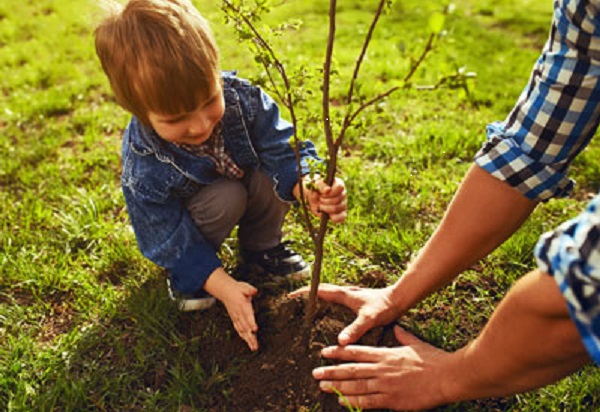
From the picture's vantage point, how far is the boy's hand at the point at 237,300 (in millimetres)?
2158

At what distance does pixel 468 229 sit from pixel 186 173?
117 centimetres

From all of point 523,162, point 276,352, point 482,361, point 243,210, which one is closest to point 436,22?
point 523,162

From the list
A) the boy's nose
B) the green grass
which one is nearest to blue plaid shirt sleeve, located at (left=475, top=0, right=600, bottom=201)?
the green grass

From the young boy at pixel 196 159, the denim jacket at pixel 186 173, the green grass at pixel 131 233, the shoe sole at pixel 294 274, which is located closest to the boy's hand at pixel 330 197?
the young boy at pixel 196 159

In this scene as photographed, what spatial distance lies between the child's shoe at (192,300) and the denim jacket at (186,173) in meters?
0.05

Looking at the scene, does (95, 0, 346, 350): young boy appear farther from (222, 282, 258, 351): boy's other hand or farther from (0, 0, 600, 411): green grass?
(0, 0, 600, 411): green grass

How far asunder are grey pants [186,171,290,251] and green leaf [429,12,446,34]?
1.43 metres

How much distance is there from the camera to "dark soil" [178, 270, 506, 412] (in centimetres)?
196

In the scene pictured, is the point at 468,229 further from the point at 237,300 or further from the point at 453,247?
the point at 237,300

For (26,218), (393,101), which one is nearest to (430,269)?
(26,218)

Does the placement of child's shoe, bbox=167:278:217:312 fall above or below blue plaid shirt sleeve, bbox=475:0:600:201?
below

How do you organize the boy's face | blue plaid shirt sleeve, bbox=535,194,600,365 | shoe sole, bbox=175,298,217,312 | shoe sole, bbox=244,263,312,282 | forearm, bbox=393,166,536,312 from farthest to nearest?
shoe sole, bbox=244,263,312,282
shoe sole, bbox=175,298,217,312
the boy's face
forearm, bbox=393,166,536,312
blue plaid shirt sleeve, bbox=535,194,600,365

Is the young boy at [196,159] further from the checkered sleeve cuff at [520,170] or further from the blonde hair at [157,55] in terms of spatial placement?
the checkered sleeve cuff at [520,170]

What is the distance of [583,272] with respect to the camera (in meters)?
1.06
